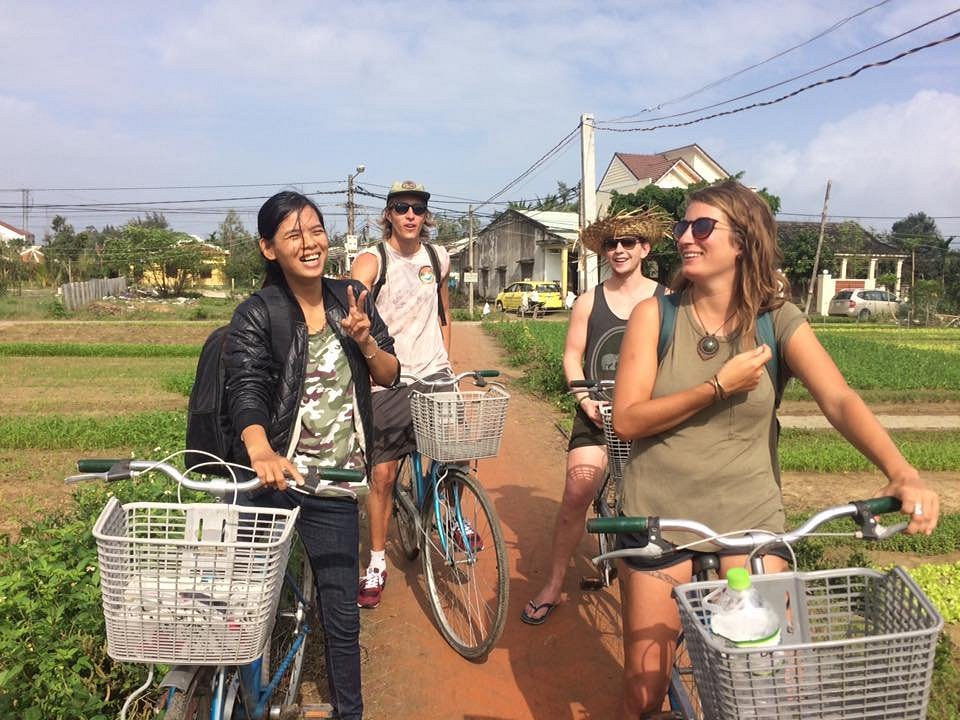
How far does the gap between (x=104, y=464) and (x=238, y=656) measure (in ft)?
2.37

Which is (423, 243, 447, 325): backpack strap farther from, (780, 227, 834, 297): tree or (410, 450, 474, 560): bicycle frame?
(780, 227, 834, 297): tree

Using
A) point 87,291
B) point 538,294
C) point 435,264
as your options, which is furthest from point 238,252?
point 435,264

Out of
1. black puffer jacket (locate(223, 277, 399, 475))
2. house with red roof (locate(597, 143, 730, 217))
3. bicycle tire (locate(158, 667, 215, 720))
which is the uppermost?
house with red roof (locate(597, 143, 730, 217))

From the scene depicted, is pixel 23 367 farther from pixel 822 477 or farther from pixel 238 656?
pixel 238 656

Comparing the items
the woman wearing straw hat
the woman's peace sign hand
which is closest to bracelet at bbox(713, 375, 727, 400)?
the woman's peace sign hand

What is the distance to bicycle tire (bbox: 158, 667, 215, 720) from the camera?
2.24m

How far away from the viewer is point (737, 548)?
7.15ft

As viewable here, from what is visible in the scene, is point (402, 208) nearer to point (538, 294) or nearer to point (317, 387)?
point (317, 387)

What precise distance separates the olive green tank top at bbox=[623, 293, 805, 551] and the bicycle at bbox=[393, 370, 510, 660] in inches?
58.5

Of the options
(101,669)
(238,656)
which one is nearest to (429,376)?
(101,669)

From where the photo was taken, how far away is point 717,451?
240 cm

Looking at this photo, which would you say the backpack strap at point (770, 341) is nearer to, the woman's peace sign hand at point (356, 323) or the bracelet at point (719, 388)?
the bracelet at point (719, 388)

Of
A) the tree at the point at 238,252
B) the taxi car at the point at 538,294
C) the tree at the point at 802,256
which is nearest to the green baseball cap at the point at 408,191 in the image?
the taxi car at the point at 538,294

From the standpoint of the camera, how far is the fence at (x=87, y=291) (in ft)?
124
